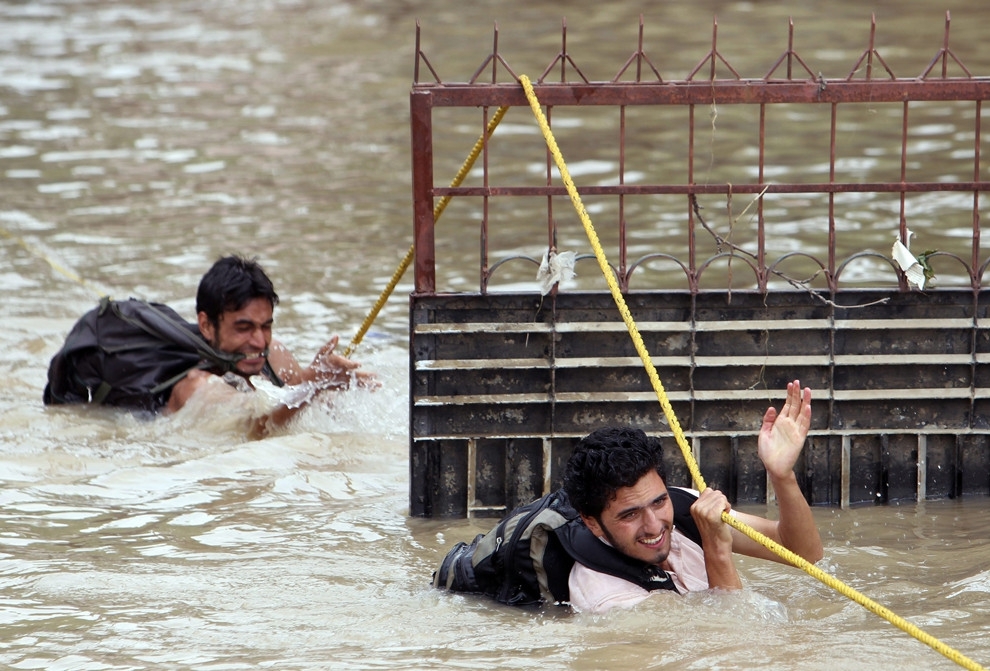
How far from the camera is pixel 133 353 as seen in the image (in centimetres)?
729

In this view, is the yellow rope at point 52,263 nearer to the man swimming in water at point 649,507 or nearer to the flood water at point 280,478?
the flood water at point 280,478

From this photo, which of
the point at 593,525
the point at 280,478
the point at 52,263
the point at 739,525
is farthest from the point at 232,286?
the point at 52,263

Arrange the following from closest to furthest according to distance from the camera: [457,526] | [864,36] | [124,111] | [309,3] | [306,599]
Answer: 1. [306,599]
2. [457,526]
3. [124,111]
4. [864,36]
5. [309,3]

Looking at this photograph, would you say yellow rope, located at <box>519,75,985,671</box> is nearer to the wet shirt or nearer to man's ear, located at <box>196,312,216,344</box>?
the wet shirt

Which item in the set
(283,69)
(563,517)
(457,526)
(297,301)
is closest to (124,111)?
(283,69)

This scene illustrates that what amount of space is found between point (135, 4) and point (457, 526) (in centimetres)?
2056

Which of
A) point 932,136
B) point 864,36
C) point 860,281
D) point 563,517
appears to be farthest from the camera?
Result: point 864,36

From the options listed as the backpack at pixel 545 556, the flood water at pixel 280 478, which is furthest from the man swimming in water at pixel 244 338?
the backpack at pixel 545 556

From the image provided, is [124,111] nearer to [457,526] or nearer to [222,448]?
[222,448]

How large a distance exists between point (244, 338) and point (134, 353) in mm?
717

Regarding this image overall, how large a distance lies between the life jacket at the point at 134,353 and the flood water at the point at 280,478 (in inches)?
7.2

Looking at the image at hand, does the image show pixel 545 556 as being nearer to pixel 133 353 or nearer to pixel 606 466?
pixel 606 466

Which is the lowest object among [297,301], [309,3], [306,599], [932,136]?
[306,599]

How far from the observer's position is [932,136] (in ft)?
43.2
